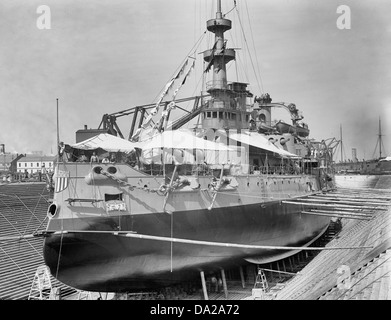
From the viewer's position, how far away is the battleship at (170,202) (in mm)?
13469

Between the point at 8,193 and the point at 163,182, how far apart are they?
14855 mm

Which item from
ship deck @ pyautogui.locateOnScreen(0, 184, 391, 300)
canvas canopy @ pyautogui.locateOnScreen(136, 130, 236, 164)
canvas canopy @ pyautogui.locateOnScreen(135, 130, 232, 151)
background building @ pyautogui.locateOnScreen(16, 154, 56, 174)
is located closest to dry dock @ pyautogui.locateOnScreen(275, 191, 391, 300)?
ship deck @ pyautogui.locateOnScreen(0, 184, 391, 300)

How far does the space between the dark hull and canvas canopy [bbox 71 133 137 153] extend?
322 cm

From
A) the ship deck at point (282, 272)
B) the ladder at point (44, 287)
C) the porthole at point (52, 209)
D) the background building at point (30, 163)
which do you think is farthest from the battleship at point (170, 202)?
the background building at point (30, 163)

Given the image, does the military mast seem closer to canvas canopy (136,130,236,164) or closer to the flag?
canvas canopy (136,130,236,164)

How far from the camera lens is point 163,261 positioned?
15.2m

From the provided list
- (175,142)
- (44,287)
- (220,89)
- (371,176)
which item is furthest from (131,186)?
(371,176)

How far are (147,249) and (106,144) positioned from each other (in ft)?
15.8

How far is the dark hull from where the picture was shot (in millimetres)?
13305

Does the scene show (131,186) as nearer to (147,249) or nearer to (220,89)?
(147,249)

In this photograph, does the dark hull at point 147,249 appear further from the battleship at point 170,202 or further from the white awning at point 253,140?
the white awning at point 253,140

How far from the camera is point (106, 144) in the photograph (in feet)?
51.5
